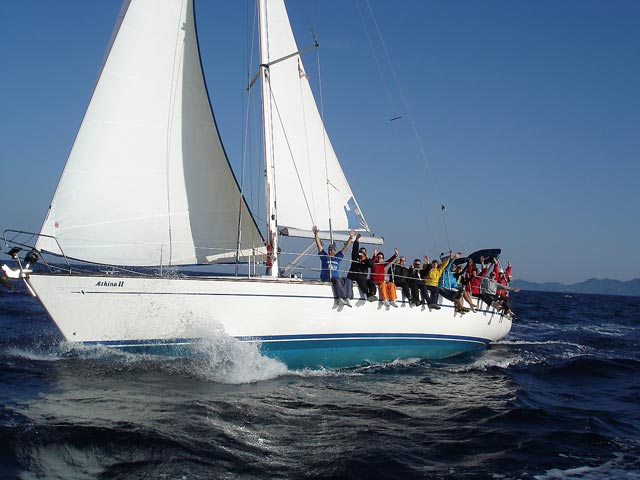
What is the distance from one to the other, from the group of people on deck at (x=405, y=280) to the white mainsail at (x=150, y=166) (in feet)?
7.23

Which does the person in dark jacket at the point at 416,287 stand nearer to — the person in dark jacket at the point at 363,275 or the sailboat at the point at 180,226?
the sailboat at the point at 180,226

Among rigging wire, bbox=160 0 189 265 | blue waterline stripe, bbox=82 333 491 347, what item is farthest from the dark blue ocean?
rigging wire, bbox=160 0 189 265

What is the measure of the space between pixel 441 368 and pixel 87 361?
8221mm

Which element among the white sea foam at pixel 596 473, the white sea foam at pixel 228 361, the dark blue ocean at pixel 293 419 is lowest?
the white sea foam at pixel 596 473

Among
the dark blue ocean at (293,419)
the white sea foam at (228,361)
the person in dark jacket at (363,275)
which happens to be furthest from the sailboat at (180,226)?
the dark blue ocean at (293,419)

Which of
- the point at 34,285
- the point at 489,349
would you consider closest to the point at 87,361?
the point at 34,285

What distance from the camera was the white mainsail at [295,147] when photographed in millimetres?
13703

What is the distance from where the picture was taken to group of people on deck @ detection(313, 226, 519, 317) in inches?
506

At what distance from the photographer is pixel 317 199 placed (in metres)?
15.0

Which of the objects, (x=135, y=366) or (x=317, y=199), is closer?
(x=135, y=366)

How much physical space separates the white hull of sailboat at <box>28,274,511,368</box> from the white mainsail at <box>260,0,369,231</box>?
2.73 meters

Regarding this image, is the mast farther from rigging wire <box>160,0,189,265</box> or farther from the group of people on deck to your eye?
rigging wire <box>160,0,189,265</box>

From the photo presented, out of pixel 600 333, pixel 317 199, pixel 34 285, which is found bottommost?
pixel 600 333

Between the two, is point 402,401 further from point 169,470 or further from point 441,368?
point 169,470
